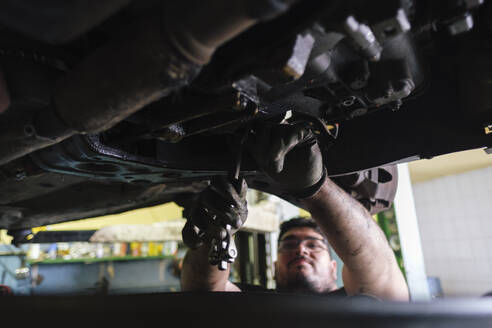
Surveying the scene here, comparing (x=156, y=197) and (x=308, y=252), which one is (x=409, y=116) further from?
(x=308, y=252)

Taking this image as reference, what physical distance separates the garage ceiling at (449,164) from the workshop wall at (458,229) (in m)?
0.13


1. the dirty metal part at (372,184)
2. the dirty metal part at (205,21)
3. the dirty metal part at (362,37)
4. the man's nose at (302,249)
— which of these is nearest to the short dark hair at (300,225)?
the man's nose at (302,249)

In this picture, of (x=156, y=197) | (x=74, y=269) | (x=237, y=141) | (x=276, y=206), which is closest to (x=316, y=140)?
(x=237, y=141)

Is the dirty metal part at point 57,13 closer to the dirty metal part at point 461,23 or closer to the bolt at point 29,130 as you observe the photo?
the bolt at point 29,130

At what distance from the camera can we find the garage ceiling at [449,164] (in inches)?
147

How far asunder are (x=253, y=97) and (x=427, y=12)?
231mm

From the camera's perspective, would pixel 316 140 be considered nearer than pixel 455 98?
No

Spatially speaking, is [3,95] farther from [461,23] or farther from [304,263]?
[304,263]

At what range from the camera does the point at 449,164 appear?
409 centimetres

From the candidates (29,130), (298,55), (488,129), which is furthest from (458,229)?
(29,130)

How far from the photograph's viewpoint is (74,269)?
3295mm

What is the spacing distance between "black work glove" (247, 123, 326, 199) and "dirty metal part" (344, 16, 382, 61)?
282 millimetres

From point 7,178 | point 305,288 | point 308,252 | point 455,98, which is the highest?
point 455,98

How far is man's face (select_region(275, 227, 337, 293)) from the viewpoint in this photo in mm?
1784
